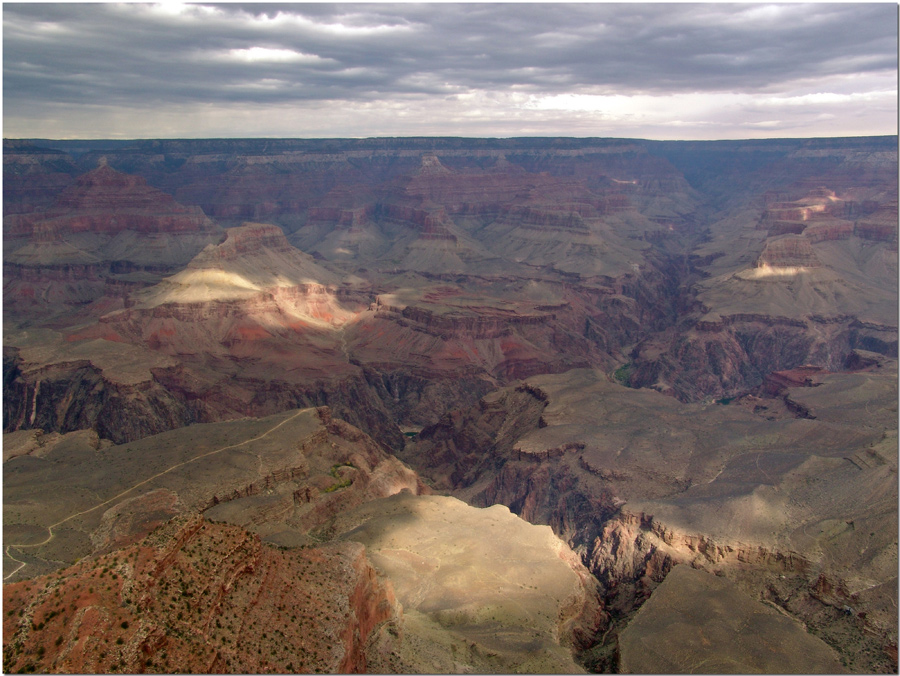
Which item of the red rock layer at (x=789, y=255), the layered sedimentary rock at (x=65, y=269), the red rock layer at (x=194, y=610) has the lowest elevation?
the layered sedimentary rock at (x=65, y=269)

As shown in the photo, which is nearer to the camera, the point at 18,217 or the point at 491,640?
the point at 491,640

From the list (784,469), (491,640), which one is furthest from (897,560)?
(491,640)

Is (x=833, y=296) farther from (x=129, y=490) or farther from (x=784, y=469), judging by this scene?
(x=129, y=490)

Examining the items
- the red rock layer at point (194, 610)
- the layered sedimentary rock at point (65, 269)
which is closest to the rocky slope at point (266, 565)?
the red rock layer at point (194, 610)

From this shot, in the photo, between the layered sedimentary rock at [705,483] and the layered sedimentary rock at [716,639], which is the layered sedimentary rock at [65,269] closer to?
the layered sedimentary rock at [705,483]

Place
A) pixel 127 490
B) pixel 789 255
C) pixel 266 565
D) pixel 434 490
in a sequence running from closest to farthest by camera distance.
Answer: pixel 266 565, pixel 127 490, pixel 434 490, pixel 789 255

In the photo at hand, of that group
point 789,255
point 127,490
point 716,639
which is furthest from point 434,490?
point 789,255

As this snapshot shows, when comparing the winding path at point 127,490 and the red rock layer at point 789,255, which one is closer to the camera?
the winding path at point 127,490

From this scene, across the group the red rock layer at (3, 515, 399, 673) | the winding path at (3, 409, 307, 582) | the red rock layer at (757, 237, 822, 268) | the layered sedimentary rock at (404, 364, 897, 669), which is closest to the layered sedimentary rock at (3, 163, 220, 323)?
the winding path at (3, 409, 307, 582)

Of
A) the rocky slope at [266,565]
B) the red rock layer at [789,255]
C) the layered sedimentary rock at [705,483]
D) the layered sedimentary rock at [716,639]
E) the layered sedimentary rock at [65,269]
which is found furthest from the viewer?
the red rock layer at [789,255]

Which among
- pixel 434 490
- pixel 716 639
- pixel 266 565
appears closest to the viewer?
pixel 266 565

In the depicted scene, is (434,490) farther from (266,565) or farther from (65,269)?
(65,269)
